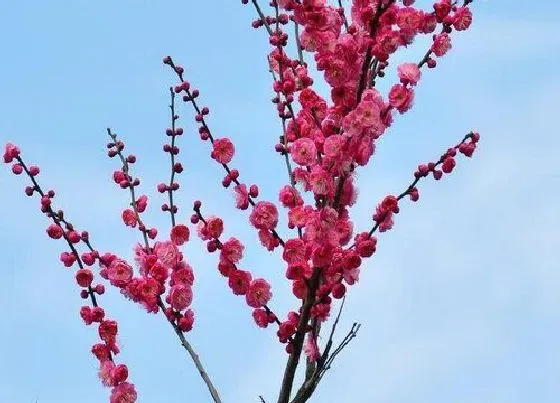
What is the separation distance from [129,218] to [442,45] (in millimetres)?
1636

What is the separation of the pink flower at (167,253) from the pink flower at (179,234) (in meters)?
0.02

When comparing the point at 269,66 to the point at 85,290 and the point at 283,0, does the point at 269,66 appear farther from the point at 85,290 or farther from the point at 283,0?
the point at 85,290

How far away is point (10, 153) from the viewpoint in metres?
4.05

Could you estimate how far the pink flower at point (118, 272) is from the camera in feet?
13.0

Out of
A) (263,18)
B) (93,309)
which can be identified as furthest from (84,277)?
(263,18)

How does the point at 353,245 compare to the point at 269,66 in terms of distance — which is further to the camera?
the point at 269,66

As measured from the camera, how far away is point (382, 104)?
3.69 meters

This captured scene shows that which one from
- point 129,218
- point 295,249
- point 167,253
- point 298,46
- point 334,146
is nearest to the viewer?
point 334,146

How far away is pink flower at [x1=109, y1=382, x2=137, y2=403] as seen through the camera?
3910 millimetres

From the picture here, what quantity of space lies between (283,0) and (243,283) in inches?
50.5

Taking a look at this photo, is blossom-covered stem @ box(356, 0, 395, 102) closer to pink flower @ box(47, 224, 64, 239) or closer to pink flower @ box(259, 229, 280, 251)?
pink flower @ box(259, 229, 280, 251)

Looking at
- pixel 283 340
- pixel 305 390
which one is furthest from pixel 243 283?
pixel 305 390

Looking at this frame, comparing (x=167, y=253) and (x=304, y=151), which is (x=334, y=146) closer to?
(x=304, y=151)

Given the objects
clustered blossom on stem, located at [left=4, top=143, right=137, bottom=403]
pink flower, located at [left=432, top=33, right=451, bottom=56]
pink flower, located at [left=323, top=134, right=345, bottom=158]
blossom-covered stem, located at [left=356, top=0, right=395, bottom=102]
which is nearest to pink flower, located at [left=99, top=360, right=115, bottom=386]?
clustered blossom on stem, located at [left=4, top=143, right=137, bottom=403]
